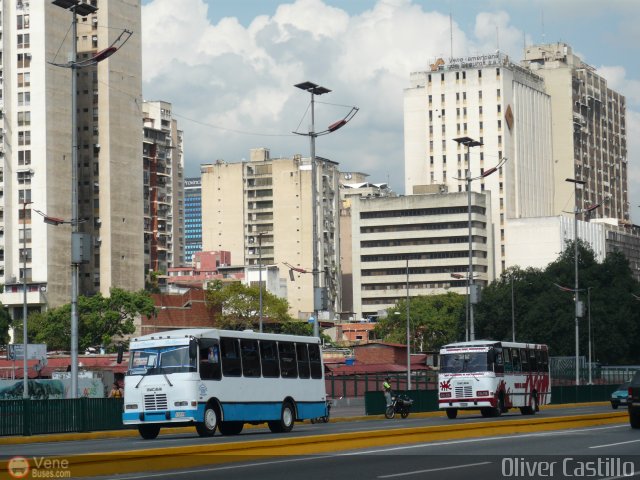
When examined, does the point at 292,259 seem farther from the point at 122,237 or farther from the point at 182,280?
the point at 122,237

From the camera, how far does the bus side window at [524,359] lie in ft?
162

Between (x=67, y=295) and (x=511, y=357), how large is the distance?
92424mm

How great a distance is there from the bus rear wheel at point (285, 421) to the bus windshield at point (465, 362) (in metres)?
10.8

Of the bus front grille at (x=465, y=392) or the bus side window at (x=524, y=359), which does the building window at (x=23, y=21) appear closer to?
the bus side window at (x=524, y=359)

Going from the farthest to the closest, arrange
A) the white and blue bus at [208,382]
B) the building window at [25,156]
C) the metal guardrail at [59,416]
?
the building window at [25,156] → the metal guardrail at [59,416] → the white and blue bus at [208,382]

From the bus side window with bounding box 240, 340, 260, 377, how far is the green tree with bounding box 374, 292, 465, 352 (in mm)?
110880

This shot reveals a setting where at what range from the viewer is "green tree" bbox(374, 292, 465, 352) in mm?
148625

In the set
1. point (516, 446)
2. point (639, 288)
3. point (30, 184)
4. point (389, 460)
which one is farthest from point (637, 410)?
point (30, 184)

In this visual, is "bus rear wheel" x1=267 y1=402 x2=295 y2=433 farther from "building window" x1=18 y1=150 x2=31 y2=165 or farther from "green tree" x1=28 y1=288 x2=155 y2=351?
"building window" x1=18 y1=150 x2=31 y2=165

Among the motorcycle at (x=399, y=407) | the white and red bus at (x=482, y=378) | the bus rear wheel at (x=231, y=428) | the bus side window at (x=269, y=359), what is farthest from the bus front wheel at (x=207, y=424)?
the motorcycle at (x=399, y=407)

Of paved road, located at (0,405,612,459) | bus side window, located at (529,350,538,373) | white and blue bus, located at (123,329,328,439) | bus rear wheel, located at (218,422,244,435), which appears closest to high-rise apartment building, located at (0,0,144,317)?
bus side window, located at (529,350,538,373)

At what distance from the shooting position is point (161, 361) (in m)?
33.6

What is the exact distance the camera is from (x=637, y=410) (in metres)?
32.2

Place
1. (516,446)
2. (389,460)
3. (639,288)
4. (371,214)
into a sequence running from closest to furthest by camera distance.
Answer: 1. (389,460)
2. (516,446)
3. (639,288)
4. (371,214)
